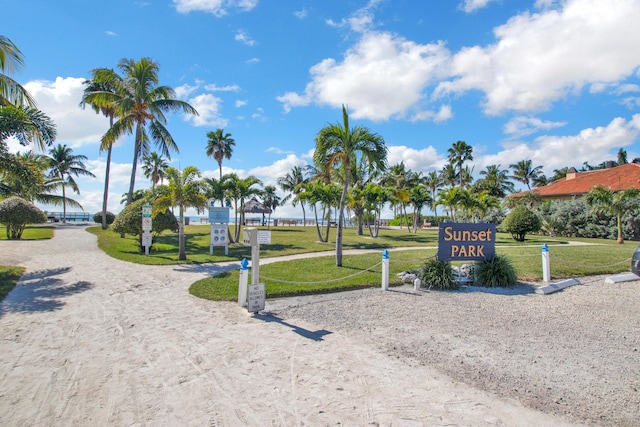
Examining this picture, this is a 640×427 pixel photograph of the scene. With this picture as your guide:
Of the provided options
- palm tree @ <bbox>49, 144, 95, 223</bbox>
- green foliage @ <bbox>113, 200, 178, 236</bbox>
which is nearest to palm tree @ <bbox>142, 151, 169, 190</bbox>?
palm tree @ <bbox>49, 144, 95, 223</bbox>

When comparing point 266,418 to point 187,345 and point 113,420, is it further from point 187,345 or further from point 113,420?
point 187,345

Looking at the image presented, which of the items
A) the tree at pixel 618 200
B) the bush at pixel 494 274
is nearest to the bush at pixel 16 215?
the bush at pixel 494 274

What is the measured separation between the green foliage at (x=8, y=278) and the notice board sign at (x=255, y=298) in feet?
19.1

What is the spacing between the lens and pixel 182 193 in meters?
14.6

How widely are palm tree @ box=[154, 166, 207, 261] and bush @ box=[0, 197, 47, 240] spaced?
38.6 feet

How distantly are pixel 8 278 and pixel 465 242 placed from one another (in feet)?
43.4

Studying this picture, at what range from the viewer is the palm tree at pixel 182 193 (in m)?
14.6

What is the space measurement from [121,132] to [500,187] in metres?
58.6

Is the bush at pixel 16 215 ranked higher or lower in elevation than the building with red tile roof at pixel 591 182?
lower

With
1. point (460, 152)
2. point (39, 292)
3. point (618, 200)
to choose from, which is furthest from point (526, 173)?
point (39, 292)

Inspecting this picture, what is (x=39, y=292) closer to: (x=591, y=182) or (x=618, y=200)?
(x=618, y=200)

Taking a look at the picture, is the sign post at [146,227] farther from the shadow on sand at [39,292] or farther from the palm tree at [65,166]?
the palm tree at [65,166]

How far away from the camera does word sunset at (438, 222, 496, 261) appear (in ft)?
34.2


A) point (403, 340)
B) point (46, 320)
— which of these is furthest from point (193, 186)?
point (403, 340)
